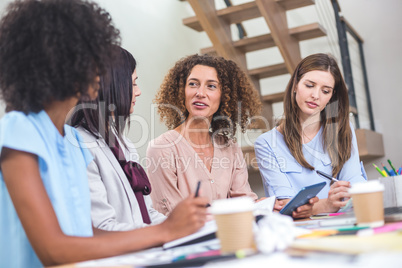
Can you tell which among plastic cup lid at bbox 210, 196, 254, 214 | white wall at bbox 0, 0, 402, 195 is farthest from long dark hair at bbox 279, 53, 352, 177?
white wall at bbox 0, 0, 402, 195

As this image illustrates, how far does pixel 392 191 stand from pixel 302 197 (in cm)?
24

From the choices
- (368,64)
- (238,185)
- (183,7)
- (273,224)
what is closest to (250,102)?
(238,185)

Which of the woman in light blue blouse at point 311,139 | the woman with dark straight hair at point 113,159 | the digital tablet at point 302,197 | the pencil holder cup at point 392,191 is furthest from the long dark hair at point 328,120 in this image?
the woman with dark straight hair at point 113,159

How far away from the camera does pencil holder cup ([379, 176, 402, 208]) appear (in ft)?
3.68

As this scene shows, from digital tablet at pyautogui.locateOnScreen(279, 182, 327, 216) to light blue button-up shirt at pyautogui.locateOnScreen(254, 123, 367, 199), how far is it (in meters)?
0.38

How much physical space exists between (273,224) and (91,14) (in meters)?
0.58

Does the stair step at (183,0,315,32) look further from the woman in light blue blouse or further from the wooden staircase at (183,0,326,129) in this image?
the woman in light blue blouse

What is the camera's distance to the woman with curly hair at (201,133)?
1772mm

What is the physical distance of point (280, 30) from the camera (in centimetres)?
306

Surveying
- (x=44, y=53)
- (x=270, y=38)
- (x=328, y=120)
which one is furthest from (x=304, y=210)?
(x=270, y=38)

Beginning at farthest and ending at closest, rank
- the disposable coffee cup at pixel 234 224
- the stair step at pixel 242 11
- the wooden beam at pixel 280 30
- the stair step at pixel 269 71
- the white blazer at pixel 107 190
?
the stair step at pixel 269 71 → the stair step at pixel 242 11 → the wooden beam at pixel 280 30 → the white blazer at pixel 107 190 → the disposable coffee cup at pixel 234 224

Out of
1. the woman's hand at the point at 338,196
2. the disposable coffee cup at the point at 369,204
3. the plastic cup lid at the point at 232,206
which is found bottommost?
the woman's hand at the point at 338,196

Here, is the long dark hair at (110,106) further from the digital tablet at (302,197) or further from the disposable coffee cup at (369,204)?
the disposable coffee cup at (369,204)

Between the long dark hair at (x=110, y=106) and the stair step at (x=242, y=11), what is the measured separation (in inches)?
74.9
